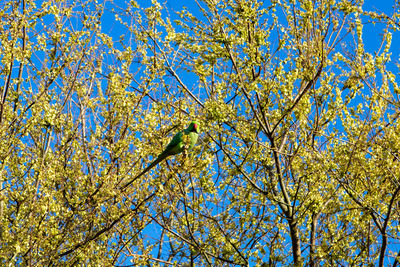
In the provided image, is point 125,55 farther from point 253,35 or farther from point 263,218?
point 263,218

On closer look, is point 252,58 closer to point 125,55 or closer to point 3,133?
point 125,55

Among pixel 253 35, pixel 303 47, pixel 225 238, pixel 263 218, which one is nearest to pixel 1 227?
pixel 225 238

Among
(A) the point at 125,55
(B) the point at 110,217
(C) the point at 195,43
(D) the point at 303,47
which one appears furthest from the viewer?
(A) the point at 125,55

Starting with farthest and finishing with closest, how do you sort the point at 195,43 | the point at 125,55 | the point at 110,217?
the point at 125,55, the point at 195,43, the point at 110,217

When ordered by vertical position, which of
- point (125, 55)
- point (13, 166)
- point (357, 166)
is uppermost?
point (125, 55)

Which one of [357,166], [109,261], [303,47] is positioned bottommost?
[109,261]

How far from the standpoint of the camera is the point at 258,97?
30.1 ft

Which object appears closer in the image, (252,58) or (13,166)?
(252,58)

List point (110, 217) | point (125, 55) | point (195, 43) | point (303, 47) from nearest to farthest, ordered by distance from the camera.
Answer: point (110, 217) → point (303, 47) → point (195, 43) → point (125, 55)

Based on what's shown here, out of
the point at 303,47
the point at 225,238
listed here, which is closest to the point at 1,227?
the point at 225,238

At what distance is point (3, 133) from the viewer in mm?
8531

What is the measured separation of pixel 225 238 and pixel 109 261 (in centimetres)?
232

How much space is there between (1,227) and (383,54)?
26.1 feet

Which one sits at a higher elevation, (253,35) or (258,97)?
(253,35)
